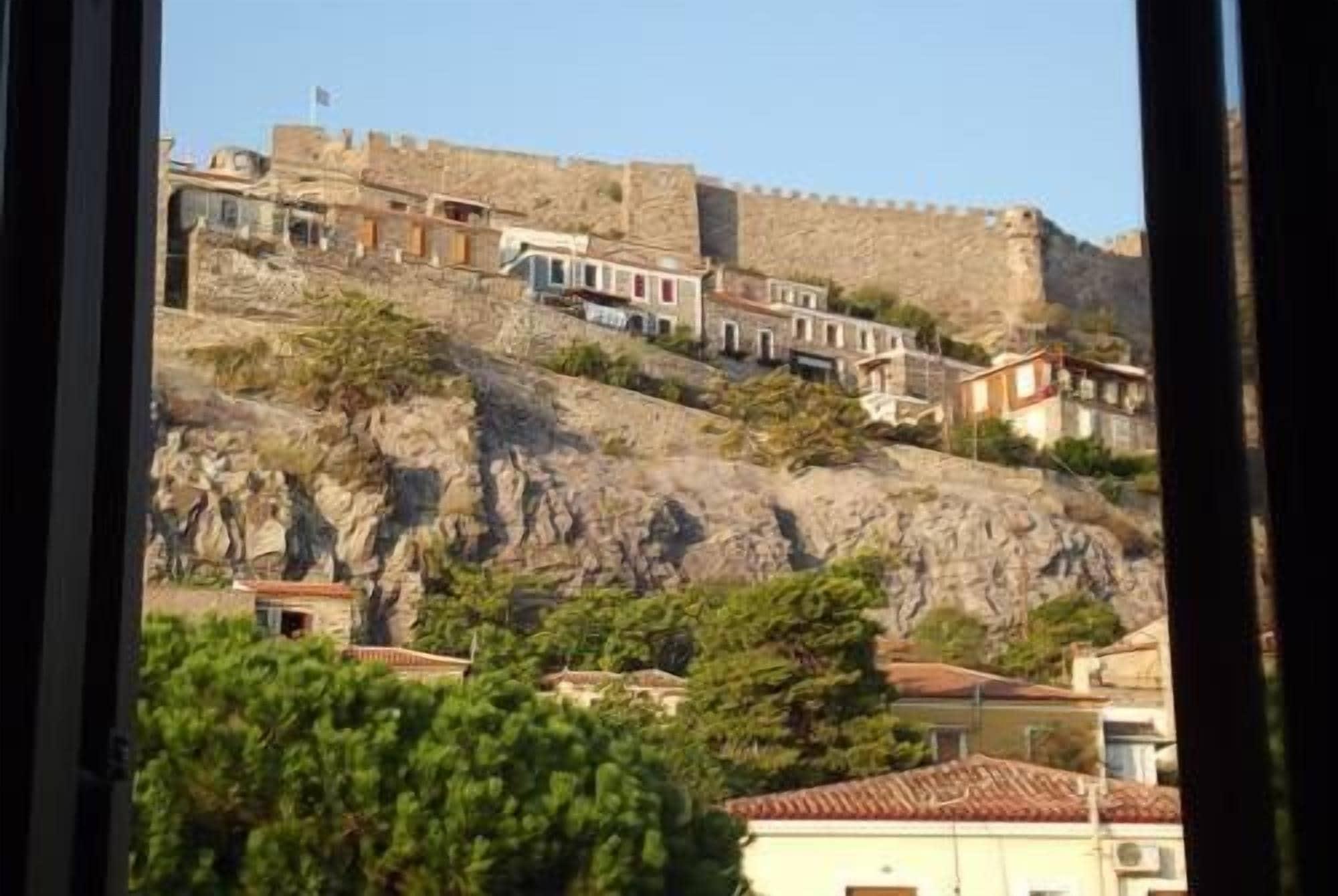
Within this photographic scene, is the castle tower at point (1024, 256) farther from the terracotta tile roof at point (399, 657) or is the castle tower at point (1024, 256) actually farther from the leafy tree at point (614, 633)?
the terracotta tile roof at point (399, 657)

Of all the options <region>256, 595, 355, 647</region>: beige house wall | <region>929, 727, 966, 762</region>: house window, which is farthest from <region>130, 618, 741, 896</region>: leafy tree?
<region>256, 595, 355, 647</region>: beige house wall

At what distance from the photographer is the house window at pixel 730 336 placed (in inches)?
112

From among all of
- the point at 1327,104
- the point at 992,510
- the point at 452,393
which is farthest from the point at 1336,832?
the point at 452,393

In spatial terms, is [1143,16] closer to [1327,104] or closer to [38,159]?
[1327,104]

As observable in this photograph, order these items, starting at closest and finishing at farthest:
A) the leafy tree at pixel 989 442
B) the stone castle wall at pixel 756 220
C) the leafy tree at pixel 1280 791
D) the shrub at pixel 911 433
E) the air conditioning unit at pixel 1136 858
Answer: the leafy tree at pixel 1280 791, the air conditioning unit at pixel 1136 858, the leafy tree at pixel 989 442, the stone castle wall at pixel 756 220, the shrub at pixel 911 433

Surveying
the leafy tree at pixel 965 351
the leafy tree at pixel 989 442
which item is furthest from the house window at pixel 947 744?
the leafy tree at pixel 965 351

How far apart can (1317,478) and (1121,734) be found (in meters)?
1.32

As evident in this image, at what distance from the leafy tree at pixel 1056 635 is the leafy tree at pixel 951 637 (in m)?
0.06

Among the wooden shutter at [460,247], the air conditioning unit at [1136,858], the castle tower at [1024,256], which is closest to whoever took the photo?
the air conditioning unit at [1136,858]

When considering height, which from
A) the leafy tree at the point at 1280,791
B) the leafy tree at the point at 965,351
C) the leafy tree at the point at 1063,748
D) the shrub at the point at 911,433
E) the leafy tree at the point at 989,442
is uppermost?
the leafy tree at the point at 965,351

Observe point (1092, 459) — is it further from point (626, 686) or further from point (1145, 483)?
point (626, 686)

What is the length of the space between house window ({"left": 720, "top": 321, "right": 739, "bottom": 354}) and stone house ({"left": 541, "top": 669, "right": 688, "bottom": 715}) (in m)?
0.61

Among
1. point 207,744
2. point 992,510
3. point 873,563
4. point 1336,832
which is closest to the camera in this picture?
point 1336,832

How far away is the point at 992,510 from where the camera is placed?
278 centimetres
